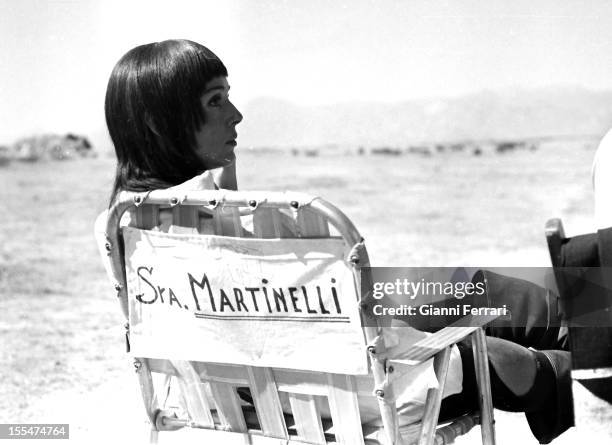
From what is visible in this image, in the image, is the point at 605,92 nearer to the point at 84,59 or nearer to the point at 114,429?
the point at 84,59

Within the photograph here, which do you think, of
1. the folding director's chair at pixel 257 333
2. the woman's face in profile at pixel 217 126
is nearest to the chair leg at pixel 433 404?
the folding director's chair at pixel 257 333

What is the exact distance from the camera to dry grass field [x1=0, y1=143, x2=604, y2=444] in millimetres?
3396

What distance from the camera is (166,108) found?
1.87m

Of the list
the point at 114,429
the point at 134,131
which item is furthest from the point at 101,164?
the point at 134,131

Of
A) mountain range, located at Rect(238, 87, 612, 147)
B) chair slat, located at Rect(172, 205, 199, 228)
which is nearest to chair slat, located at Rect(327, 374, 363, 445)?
chair slat, located at Rect(172, 205, 199, 228)

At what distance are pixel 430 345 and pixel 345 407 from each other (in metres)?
0.21

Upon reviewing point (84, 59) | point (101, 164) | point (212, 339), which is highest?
point (84, 59)

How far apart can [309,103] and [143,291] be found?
41.0 feet

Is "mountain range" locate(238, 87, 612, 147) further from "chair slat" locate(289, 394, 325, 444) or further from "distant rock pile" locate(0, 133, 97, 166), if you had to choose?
"chair slat" locate(289, 394, 325, 444)

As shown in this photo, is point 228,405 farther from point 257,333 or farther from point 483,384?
point 483,384

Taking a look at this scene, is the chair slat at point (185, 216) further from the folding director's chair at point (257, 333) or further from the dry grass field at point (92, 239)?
the dry grass field at point (92, 239)

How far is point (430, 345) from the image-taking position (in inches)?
63.7

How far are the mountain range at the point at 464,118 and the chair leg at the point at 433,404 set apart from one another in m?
12.8

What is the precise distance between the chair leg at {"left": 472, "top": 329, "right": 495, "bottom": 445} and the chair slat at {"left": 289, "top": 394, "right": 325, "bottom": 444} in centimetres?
35
